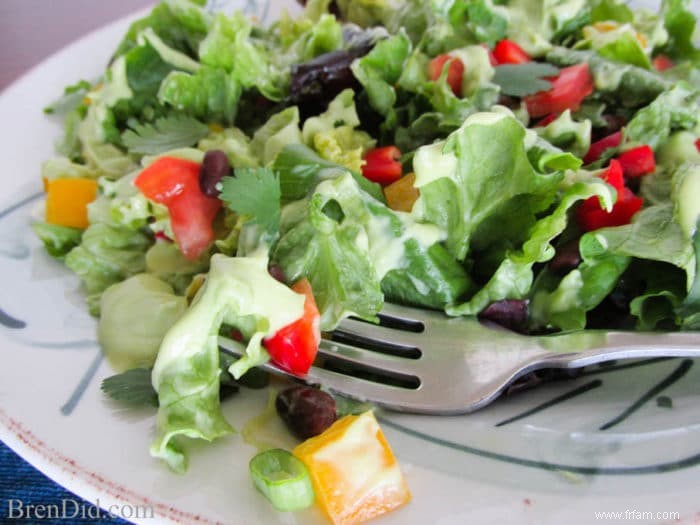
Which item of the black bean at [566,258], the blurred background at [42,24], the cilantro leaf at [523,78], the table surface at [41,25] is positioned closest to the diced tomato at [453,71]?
the cilantro leaf at [523,78]

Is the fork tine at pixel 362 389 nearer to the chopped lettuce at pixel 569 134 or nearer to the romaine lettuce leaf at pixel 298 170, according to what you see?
the romaine lettuce leaf at pixel 298 170

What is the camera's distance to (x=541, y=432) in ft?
5.14

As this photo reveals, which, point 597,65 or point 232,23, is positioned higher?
point 232,23

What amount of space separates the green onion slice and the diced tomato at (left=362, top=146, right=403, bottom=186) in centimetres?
85

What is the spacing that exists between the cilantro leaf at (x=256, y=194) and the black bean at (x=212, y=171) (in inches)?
10.1

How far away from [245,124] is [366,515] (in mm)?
1573

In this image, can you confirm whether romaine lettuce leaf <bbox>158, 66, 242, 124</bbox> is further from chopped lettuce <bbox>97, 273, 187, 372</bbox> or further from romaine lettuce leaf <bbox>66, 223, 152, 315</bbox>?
chopped lettuce <bbox>97, 273, 187, 372</bbox>

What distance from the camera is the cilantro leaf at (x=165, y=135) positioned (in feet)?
7.61

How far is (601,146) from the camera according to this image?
209 centimetres

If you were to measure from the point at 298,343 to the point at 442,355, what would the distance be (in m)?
0.35

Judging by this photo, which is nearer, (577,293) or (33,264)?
(577,293)

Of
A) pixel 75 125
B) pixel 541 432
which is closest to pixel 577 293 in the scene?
pixel 541 432

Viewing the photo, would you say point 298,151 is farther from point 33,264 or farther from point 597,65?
point 597,65

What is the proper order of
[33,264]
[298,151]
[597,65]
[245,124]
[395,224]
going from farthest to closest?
[245,124]
[597,65]
[33,264]
[298,151]
[395,224]
